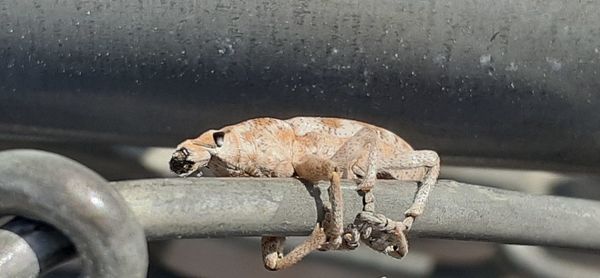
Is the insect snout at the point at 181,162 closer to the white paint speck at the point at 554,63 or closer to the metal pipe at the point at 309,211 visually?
the metal pipe at the point at 309,211

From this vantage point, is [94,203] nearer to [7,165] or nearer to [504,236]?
[7,165]

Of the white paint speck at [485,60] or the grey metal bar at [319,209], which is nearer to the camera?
the grey metal bar at [319,209]

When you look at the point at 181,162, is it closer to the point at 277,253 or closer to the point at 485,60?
the point at 277,253

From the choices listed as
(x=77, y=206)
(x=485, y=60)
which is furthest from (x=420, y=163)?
(x=77, y=206)

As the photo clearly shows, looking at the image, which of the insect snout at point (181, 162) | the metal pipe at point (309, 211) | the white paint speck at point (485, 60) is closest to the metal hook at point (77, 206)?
the metal pipe at point (309, 211)

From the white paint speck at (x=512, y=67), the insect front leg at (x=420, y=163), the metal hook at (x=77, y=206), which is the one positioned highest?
the white paint speck at (x=512, y=67)

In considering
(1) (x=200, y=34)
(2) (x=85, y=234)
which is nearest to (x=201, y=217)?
(2) (x=85, y=234)
